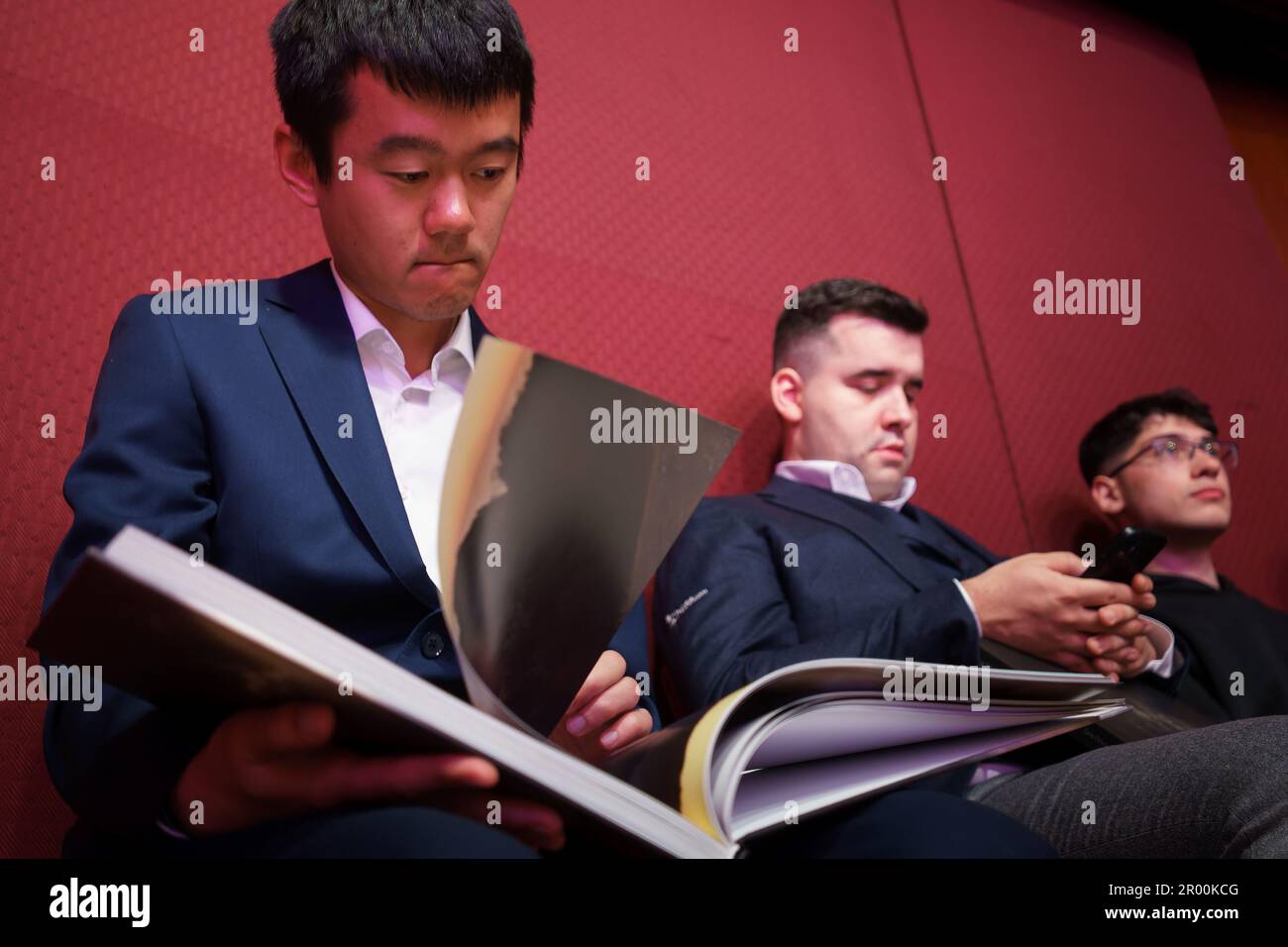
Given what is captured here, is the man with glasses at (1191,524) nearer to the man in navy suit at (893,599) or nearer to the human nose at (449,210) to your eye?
the man in navy suit at (893,599)

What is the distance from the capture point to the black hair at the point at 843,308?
59.1 inches

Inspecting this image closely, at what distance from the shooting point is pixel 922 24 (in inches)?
83.7

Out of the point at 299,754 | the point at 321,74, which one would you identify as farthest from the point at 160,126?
the point at 299,754

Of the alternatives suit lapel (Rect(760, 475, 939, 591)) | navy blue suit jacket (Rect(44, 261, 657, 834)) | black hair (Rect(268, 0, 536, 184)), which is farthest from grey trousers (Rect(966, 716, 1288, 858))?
black hair (Rect(268, 0, 536, 184))

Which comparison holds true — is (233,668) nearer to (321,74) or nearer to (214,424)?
(214,424)

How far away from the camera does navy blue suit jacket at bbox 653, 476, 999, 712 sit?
1014mm

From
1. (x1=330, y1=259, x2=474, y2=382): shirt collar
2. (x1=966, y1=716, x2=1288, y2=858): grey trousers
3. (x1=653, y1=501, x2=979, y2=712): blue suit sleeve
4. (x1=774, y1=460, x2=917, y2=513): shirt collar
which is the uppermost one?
(x1=330, y1=259, x2=474, y2=382): shirt collar

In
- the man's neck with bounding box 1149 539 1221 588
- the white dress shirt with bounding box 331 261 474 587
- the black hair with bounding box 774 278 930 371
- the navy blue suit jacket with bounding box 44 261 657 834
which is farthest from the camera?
the man's neck with bounding box 1149 539 1221 588

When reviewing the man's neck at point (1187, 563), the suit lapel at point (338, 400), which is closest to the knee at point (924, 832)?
the suit lapel at point (338, 400)

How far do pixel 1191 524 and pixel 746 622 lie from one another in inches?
37.3

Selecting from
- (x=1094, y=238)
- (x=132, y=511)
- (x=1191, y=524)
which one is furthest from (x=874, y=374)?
(x=132, y=511)

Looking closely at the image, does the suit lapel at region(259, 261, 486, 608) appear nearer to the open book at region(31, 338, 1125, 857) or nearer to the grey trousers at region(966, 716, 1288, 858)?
the open book at region(31, 338, 1125, 857)

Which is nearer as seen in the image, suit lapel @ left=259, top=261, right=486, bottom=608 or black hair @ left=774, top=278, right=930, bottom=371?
suit lapel @ left=259, top=261, right=486, bottom=608

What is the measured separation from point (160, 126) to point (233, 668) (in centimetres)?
101
